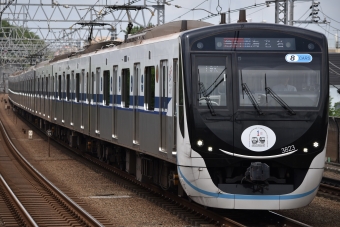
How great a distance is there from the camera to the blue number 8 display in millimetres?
10945

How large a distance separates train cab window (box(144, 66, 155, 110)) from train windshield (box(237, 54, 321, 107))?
2.67m

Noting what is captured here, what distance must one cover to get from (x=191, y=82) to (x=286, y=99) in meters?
1.33

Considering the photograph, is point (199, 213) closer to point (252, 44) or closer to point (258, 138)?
point (258, 138)

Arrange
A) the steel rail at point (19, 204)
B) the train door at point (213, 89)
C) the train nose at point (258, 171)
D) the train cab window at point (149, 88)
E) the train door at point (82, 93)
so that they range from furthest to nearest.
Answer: the train door at point (82, 93) → the train cab window at point (149, 88) → the steel rail at point (19, 204) → the train door at point (213, 89) → the train nose at point (258, 171)

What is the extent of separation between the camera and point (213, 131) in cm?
1071

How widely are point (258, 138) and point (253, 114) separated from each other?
336 mm

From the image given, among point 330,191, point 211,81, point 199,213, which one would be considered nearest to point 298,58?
point 211,81

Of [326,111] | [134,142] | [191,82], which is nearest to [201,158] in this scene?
[191,82]

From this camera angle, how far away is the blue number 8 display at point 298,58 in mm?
10945

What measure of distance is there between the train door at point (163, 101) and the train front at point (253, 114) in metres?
1.24

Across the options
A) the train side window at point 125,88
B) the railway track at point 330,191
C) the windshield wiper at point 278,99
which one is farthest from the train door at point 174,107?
the railway track at point 330,191

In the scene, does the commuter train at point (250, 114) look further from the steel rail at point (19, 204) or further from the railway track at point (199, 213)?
the steel rail at point (19, 204)

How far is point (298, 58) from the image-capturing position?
35.9 feet

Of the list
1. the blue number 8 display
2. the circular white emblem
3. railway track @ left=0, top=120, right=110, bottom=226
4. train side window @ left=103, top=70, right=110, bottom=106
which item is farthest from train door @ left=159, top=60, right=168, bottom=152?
train side window @ left=103, top=70, right=110, bottom=106
